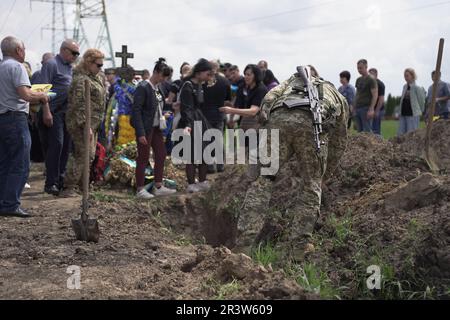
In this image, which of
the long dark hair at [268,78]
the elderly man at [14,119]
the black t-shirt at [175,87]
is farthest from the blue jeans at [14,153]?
the black t-shirt at [175,87]

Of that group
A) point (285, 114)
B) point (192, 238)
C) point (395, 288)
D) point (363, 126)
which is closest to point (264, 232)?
point (285, 114)

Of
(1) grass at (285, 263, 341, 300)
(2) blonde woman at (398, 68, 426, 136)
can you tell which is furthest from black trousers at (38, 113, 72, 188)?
(2) blonde woman at (398, 68, 426, 136)

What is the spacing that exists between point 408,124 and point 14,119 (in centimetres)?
878

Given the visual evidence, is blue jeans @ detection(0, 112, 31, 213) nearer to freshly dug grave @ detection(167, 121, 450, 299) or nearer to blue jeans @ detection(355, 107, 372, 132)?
freshly dug grave @ detection(167, 121, 450, 299)

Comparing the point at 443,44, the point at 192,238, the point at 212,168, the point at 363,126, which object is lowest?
the point at 192,238

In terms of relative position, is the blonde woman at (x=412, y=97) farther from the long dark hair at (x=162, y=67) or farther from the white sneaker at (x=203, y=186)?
the long dark hair at (x=162, y=67)

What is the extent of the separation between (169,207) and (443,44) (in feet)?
15.1

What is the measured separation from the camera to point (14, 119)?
7.10 m

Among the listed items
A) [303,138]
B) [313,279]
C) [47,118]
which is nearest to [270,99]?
[303,138]

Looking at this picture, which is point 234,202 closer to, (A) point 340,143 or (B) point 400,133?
(A) point 340,143

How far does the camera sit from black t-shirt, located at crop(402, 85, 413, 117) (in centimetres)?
1263

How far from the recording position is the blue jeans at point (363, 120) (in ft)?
41.8
